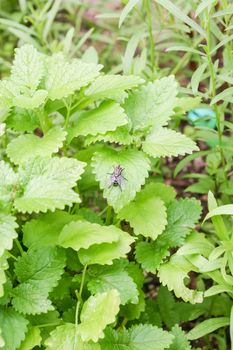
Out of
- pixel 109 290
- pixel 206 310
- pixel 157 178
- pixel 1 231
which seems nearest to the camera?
pixel 1 231

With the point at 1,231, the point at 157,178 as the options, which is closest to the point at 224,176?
the point at 157,178

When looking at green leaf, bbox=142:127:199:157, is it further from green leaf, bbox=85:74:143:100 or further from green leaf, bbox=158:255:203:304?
green leaf, bbox=158:255:203:304

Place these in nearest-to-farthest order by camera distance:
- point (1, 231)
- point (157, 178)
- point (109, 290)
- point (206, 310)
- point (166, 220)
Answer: point (1, 231), point (109, 290), point (166, 220), point (206, 310), point (157, 178)

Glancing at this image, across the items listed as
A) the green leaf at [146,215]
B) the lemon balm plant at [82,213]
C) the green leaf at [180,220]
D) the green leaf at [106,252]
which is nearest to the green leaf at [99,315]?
the lemon balm plant at [82,213]

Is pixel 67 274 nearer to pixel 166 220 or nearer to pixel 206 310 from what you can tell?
pixel 166 220

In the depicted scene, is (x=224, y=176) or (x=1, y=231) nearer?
(x=1, y=231)

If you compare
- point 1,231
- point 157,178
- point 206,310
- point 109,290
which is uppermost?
point 1,231
